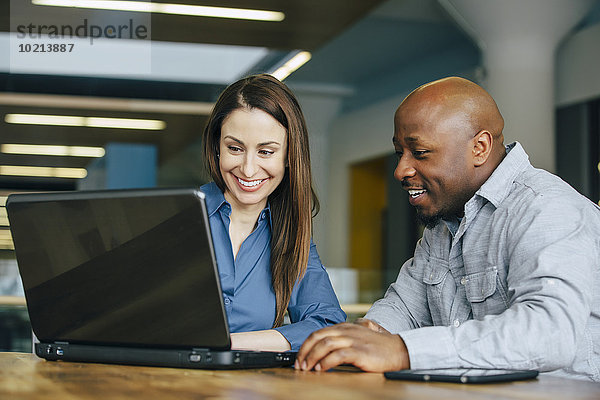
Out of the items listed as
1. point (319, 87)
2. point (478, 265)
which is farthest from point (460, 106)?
point (319, 87)

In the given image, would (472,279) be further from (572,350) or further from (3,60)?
(3,60)

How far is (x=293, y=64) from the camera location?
566 cm

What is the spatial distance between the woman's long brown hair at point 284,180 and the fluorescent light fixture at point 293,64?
3.71 m

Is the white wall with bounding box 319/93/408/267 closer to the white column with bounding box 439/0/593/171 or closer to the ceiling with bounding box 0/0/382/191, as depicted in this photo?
the ceiling with bounding box 0/0/382/191

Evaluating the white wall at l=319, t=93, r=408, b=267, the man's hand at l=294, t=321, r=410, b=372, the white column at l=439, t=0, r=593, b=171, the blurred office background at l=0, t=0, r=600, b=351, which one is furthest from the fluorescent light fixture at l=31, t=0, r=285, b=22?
the man's hand at l=294, t=321, r=410, b=372

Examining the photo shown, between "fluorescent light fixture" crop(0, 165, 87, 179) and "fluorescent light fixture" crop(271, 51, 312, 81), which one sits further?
"fluorescent light fixture" crop(271, 51, 312, 81)

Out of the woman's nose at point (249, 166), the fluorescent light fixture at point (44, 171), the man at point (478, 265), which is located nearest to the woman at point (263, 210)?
the woman's nose at point (249, 166)

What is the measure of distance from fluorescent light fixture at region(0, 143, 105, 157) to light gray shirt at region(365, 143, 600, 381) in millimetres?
3850

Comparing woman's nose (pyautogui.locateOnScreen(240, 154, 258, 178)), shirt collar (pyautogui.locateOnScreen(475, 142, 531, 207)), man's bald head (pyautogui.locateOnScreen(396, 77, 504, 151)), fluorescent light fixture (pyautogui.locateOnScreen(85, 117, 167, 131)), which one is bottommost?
shirt collar (pyautogui.locateOnScreen(475, 142, 531, 207))

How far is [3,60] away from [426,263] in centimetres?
427

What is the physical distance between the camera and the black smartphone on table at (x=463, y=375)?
108 centimetres

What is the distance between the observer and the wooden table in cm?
96

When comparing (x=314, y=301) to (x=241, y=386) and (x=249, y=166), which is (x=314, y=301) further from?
(x=241, y=386)

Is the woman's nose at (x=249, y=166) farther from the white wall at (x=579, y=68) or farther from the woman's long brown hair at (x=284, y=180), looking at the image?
the white wall at (x=579, y=68)
